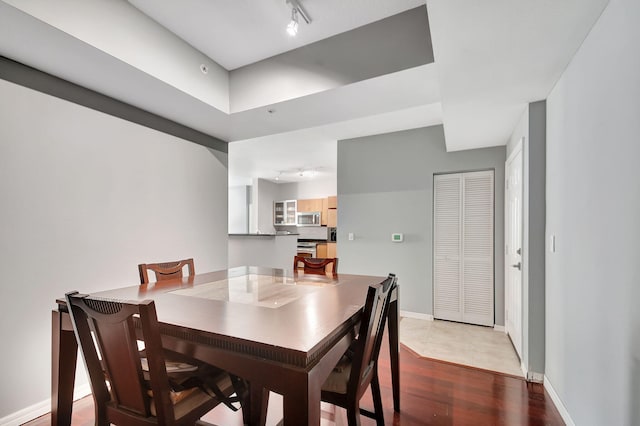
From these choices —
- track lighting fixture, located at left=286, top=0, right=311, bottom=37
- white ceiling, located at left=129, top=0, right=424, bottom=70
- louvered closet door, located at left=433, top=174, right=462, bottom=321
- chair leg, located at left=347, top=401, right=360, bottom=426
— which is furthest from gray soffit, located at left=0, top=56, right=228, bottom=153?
louvered closet door, located at left=433, top=174, right=462, bottom=321

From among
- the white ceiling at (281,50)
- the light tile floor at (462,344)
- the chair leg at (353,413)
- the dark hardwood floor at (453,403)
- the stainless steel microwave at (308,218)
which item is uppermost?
the white ceiling at (281,50)

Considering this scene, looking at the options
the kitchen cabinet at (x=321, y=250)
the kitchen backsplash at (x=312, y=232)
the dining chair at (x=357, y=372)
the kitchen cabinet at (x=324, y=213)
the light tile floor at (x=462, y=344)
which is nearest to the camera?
the dining chair at (x=357, y=372)

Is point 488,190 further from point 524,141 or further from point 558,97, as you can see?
point 558,97

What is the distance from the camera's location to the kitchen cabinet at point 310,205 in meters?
7.33

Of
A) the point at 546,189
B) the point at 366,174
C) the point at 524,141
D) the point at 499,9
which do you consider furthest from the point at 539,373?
the point at 366,174

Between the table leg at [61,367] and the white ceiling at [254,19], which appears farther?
the white ceiling at [254,19]

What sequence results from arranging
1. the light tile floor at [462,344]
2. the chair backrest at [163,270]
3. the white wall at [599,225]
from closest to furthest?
the white wall at [599,225], the chair backrest at [163,270], the light tile floor at [462,344]

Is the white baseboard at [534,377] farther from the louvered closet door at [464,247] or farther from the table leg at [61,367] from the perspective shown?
the table leg at [61,367]

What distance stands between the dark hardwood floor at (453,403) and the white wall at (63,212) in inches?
21.2

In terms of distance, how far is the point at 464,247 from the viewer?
149 inches

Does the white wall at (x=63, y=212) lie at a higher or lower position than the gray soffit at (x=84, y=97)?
lower

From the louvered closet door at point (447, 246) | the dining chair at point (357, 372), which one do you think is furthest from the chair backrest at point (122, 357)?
the louvered closet door at point (447, 246)

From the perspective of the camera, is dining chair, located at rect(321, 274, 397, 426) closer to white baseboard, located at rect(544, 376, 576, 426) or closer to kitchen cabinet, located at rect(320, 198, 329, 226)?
white baseboard, located at rect(544, 376, 576, 426)

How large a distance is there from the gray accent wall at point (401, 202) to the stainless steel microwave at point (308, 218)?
109 inches
